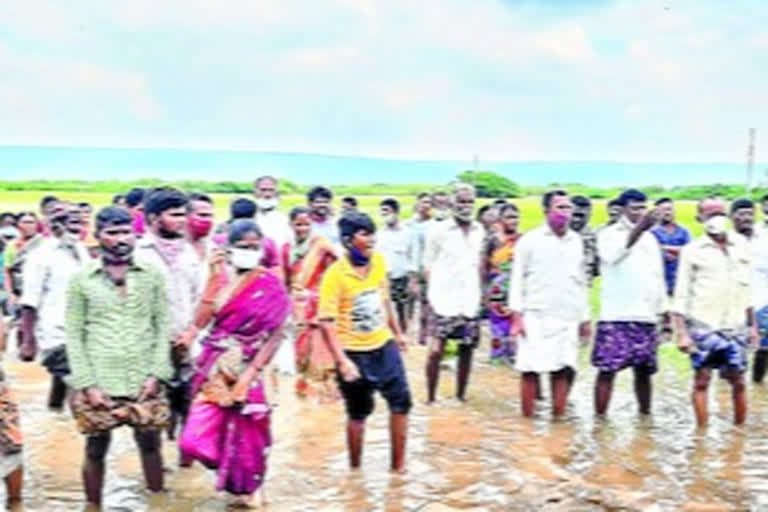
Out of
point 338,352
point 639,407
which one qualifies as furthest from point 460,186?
point 338,352

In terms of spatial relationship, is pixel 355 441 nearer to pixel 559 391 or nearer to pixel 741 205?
pixel 559 391

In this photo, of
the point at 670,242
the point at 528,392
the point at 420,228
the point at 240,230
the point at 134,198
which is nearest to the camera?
the point at 240,230

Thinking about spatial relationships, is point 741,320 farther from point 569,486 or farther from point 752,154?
point 752,154

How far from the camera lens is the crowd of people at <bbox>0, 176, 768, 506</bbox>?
6113 mm

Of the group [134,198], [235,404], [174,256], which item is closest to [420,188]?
[134,198]

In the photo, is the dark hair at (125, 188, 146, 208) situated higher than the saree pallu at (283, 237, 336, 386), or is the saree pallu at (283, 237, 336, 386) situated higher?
the dark hair at (125, 188, 146, 208)

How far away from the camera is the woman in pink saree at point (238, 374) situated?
627 centimetres

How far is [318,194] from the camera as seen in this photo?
34.0 feet

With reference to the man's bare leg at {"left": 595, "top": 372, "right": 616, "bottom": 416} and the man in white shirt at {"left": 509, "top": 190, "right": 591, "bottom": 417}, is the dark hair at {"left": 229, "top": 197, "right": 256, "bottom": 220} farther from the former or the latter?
the man's bare leg at {"left": 595, "top": 372, "right": 616, "bottom": 416}

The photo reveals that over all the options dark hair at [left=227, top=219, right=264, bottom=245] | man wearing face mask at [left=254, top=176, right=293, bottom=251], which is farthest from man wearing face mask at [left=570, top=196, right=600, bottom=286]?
dark hair at [left=227, top=219, right=264, bottom=245]

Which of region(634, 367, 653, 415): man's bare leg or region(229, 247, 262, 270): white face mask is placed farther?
region(634, 367, 653, 415): man's bare leg

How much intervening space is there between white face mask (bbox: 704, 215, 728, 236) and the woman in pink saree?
3.67 m

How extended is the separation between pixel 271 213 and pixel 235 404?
14.3ft

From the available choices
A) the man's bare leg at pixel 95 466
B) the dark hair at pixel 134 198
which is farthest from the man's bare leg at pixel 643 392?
the dark hair at pixel 134 198
